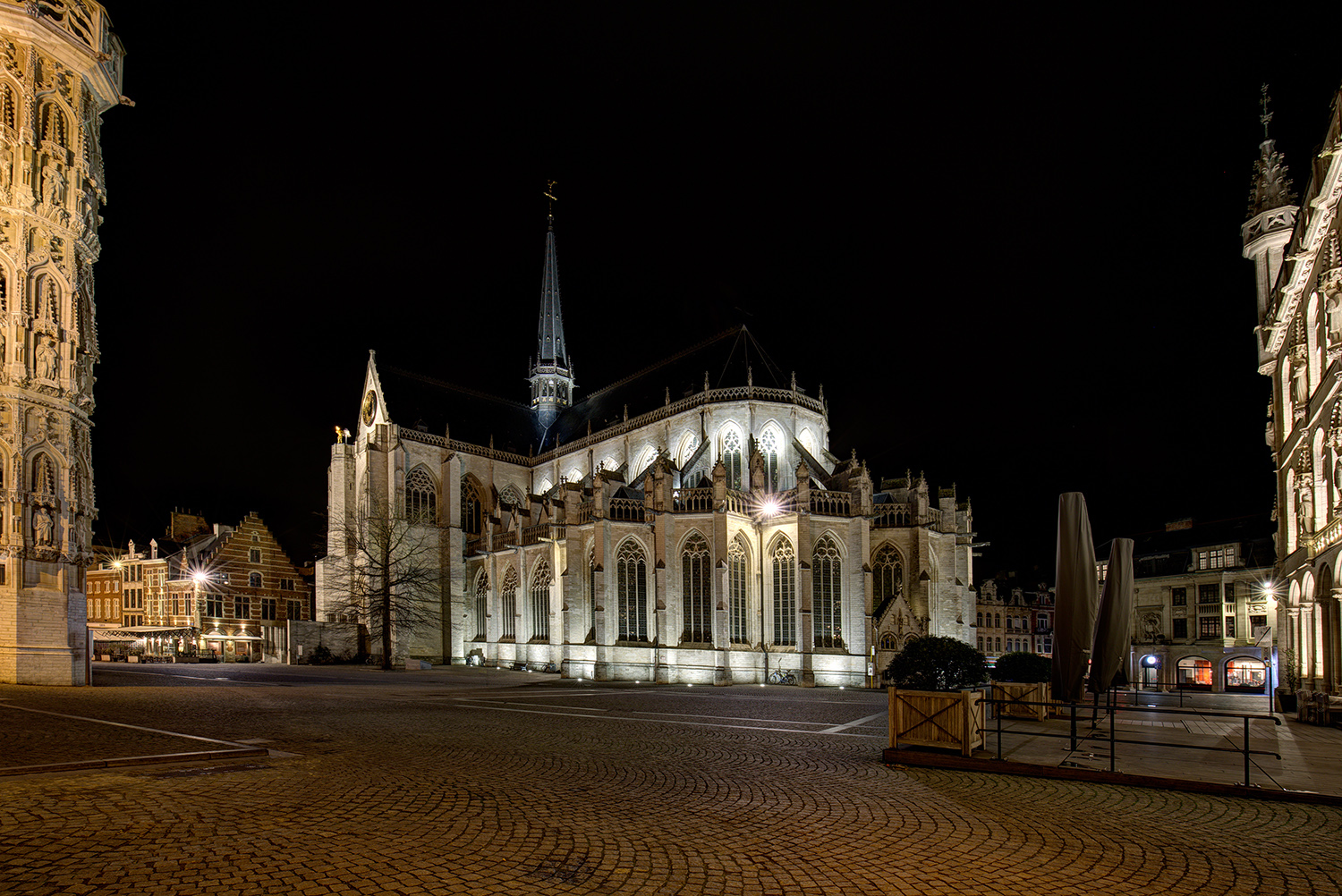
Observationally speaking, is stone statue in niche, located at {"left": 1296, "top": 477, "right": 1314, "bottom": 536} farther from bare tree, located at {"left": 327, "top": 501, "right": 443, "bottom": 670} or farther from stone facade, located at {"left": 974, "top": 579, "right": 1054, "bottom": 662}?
stone facade, located at {"left": 974, "top": 579, "right": 1054, "bottom": 662}

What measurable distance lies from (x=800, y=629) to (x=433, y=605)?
73.5 feet

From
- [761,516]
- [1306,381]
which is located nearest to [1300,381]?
[1306,381]

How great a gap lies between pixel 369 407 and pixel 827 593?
98.8 feet

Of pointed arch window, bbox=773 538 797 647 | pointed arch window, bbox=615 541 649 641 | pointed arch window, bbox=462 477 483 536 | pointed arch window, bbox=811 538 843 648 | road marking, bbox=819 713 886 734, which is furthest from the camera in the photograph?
pointed arch window, bbox=462 477 483 536

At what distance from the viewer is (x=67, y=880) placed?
215 inches

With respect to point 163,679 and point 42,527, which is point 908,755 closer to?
point 42,527

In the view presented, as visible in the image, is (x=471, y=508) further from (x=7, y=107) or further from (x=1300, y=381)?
(x=1300, y=381)

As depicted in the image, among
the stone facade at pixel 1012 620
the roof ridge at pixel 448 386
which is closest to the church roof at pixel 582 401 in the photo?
the roof ridge at pixel 448 386

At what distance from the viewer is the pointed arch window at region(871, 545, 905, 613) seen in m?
35.1

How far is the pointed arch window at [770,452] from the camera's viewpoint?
39062mm

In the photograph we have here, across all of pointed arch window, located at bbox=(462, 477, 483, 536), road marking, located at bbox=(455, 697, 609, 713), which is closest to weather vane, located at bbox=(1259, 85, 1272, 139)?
road marking, located at bbox=(455, 697, 609, 713)

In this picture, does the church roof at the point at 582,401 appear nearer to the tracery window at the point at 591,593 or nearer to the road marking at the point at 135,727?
the tracery window at the point at 591,593

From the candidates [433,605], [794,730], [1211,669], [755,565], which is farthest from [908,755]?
[1211,669]

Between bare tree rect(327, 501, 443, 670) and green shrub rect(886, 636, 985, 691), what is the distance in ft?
96.6
